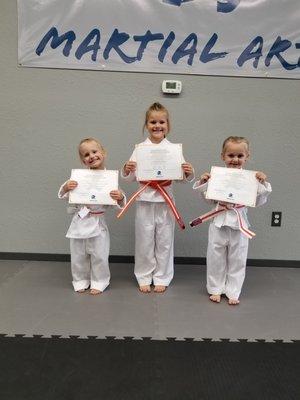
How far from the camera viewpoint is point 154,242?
290 centimetres

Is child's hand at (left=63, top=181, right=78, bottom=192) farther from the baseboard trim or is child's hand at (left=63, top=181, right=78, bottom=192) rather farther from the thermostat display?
the thermostat display

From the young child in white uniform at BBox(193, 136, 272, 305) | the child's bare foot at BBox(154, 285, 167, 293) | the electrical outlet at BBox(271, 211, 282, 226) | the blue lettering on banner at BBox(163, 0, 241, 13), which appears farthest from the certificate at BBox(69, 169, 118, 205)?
the blue lettering on banner at BBox(163, 0, 241, 13)

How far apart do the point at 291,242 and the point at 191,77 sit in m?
1.77

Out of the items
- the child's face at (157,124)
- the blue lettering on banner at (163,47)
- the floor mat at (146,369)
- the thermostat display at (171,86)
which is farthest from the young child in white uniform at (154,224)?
the floor mat at (146,369)

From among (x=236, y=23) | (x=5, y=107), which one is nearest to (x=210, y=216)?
(x=236, y=23)

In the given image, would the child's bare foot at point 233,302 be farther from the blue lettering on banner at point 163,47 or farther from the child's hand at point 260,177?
the blue lettering on banner at point 163,47

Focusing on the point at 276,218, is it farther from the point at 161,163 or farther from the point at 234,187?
the point at 161,163

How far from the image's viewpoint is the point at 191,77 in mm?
3270

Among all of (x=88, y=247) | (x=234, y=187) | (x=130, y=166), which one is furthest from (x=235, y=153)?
(x=88, y=247)

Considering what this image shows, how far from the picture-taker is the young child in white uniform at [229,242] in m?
2.63

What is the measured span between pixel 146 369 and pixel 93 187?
4.35ft

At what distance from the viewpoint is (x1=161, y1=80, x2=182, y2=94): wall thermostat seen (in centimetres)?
324

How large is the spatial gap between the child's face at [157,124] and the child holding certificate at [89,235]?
0.40 meters

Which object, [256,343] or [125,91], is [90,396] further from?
[125,91]
